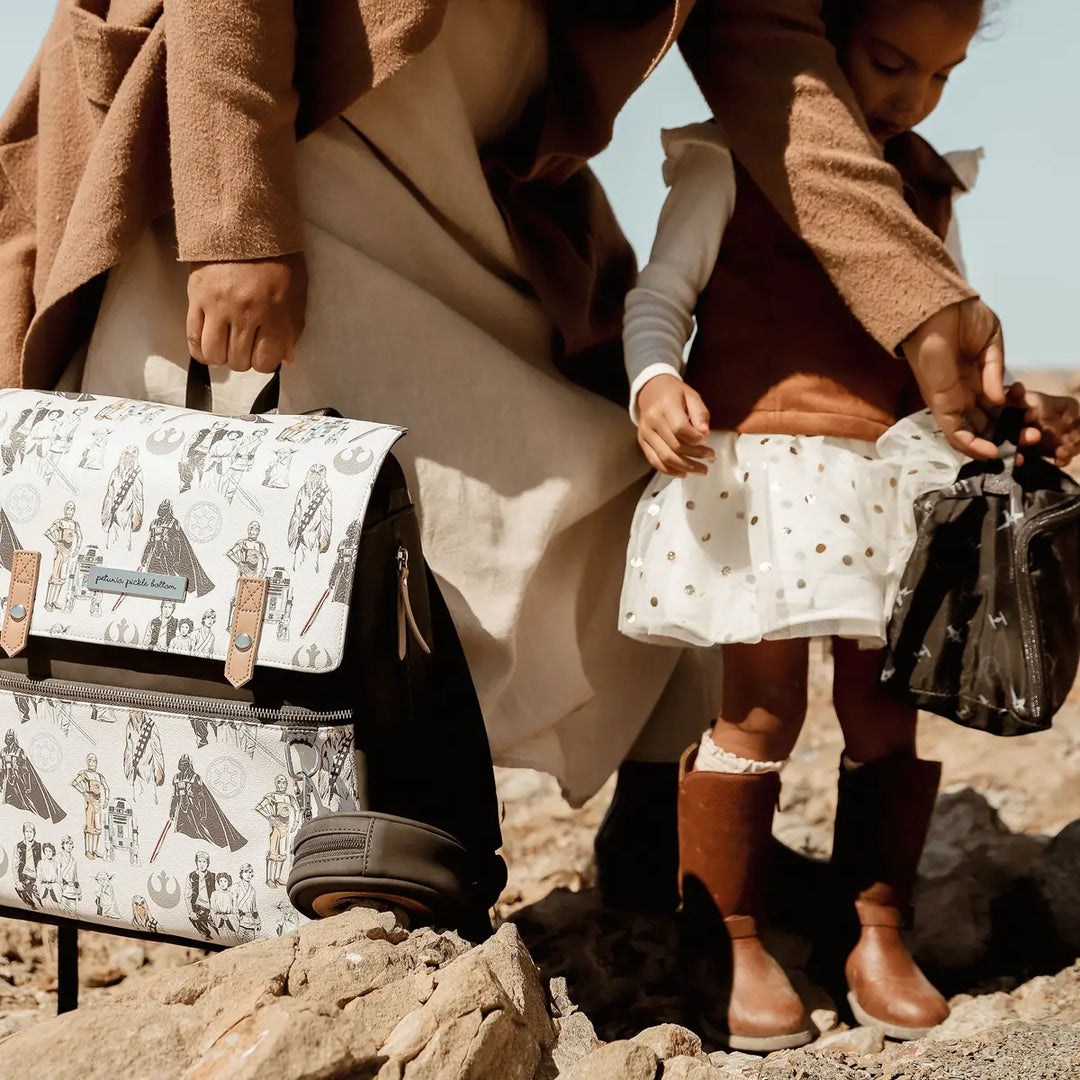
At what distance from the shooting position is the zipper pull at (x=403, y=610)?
1.59 m

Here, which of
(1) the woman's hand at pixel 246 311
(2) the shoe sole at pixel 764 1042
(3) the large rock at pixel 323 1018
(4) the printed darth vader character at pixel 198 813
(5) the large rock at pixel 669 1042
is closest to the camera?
(3) the large rock at pixel 323 1018

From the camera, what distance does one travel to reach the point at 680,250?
6.22 feet

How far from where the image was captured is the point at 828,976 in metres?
2.12

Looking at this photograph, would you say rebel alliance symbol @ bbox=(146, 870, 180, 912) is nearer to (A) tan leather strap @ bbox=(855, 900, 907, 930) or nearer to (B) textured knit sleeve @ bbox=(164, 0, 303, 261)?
(B) textured knit sleeve @ bbox=(164, 0, 303, 261)

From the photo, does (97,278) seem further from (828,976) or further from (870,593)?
(828,976)

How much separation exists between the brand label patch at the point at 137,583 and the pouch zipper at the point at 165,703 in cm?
12

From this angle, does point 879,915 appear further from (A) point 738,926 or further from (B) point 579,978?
(B) point 579,978

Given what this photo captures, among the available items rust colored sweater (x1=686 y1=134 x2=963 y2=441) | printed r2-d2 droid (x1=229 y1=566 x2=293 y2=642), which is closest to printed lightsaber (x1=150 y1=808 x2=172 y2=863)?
printed r2-d2 droid (x1=229 y1=566 x2=293 y2=642)

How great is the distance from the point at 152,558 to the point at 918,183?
1.25m

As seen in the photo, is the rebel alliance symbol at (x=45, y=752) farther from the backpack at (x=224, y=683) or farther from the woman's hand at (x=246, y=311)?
the woman's hand at (x=246, y=311)

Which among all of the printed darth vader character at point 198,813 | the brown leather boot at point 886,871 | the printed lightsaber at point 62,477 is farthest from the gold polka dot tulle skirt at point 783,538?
the printed lightsaber at point 62,477

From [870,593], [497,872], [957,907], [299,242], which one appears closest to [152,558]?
[299,242]

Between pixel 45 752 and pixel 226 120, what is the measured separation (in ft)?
2.62

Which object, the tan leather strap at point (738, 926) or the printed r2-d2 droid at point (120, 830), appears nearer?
the printed r2-d2 droid at point (120, 830)
